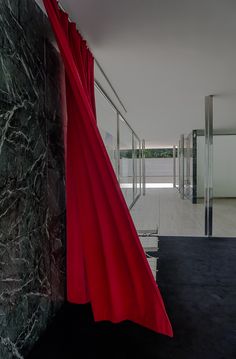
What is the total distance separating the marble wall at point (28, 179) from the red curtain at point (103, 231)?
0.57 ft

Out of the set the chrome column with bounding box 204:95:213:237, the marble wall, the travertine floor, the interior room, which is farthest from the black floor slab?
the travertine floor

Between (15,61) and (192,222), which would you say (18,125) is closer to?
(15,61)

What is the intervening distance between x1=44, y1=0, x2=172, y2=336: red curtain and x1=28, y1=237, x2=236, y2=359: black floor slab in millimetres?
100

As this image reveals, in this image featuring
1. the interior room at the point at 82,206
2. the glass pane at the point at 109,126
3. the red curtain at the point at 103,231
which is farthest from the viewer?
the glass pane at the point at 109,126

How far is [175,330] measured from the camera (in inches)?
85.7

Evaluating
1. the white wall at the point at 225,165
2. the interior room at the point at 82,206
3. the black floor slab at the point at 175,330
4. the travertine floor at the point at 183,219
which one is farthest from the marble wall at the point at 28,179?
the white wall at the point at 225,165

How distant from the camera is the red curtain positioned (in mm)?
2051

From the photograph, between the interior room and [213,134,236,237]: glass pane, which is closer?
the interior room

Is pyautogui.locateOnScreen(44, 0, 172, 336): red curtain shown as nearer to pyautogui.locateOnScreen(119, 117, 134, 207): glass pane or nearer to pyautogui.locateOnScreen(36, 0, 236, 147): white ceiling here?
pyautogui.locateOnScreen(36, 0, 236, 147): white ceiling

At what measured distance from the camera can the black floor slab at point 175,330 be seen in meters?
1.91

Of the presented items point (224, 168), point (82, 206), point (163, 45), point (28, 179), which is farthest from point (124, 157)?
point (28, 179)

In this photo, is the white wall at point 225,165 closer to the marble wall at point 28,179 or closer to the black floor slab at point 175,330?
the black floor slab at point 175,330

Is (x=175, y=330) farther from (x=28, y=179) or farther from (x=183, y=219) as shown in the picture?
(x=183, y=219)

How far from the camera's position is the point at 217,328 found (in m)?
2.20
